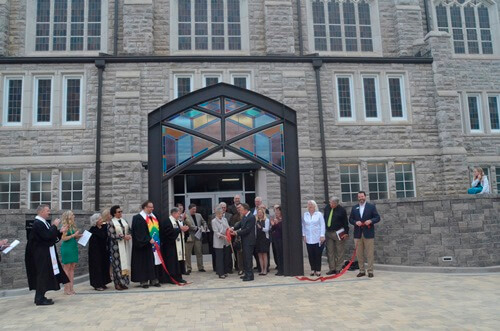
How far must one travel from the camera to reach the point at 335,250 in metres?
10.8

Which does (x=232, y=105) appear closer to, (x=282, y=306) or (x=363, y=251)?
(x=363, y=251)

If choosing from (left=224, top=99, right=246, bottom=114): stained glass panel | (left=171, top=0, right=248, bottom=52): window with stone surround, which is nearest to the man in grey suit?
(left=224, top=99, right=246, bottom=114): stained glass panel

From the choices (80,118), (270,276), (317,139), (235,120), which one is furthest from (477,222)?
(80,118)

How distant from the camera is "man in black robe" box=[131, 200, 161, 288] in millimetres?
9344

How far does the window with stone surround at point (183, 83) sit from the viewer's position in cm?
1651

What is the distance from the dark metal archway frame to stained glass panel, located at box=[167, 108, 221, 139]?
12 centimetres

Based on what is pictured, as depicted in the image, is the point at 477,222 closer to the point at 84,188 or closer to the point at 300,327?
the point at 300,327

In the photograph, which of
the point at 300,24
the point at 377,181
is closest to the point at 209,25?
the point at 300,24

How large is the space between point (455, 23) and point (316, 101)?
794cm

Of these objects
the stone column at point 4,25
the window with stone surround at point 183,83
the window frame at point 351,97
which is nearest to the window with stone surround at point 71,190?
the window with stone surround at point 183,83

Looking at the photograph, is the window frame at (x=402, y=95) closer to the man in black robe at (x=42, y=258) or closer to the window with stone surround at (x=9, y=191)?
the man in black robe at (x=42, y=258)

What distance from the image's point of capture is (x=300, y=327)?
19.0ft

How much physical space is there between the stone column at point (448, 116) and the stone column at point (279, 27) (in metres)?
5.62

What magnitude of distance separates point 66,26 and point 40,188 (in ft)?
21.5
